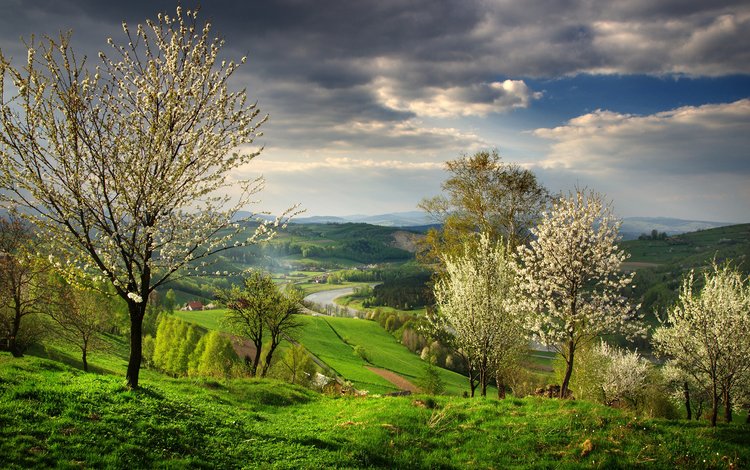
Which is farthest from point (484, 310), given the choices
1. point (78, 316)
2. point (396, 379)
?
point (396, 379)

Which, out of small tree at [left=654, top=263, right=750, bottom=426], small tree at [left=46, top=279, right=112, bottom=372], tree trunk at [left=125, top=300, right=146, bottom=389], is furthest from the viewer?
small tree at [left=46, top=279, right=112, bottom=372]

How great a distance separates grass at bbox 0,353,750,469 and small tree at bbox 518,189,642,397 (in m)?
4.14

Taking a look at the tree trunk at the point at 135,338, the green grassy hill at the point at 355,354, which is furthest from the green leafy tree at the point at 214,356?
the tree trunk at the point at 135,338

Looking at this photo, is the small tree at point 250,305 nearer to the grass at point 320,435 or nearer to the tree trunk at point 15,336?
the tree trunk at point 15,336

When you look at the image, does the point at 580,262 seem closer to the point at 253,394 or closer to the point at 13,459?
the point at 253,394

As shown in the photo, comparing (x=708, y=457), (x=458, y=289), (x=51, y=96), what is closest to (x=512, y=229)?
(x=458, y=289)

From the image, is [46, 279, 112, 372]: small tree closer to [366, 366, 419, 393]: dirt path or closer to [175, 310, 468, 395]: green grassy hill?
[175, 310, 468, 395]: green grassy hill

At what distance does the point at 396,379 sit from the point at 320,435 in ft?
264

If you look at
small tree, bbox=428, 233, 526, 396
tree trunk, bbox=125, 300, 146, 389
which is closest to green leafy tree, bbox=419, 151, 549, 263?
small tree, bbox=428, 233, 526, 396

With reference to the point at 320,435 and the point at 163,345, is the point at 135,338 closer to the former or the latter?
the point at 320,435

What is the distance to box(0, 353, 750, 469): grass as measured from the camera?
1155 cm

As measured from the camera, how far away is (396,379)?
9188 centimetres

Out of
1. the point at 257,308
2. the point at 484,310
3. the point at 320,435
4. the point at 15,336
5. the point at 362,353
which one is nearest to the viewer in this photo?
the point at 320,435

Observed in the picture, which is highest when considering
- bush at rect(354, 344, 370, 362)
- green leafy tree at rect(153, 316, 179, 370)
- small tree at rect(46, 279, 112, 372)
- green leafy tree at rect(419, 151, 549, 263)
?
green leafy tree at rect(419, 151, 549, 263)
